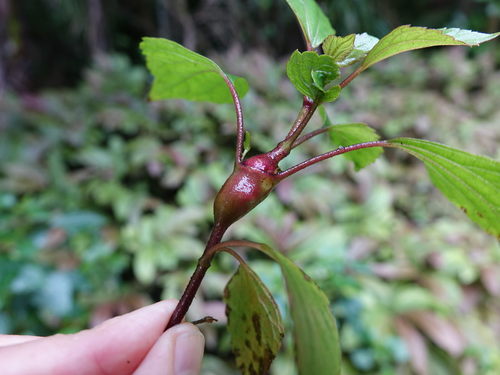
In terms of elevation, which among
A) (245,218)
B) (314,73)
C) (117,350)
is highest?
(314,73)

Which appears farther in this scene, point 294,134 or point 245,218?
point 245,218

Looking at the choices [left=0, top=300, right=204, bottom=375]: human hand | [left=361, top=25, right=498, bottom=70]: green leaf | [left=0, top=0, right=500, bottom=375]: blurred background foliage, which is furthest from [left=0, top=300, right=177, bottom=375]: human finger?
[left=0, top=0, right=500, bottom=375]: blurred background foliage

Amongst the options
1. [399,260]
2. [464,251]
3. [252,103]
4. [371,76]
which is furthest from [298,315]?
[371,76]

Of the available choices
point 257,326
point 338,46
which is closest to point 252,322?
point 257,326

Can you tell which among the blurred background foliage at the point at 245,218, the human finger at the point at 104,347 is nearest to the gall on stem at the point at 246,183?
the human finger at the point at 104,347

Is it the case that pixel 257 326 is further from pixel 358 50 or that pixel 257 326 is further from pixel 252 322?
pixel 358 50

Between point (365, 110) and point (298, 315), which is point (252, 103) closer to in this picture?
point (365, 110)
